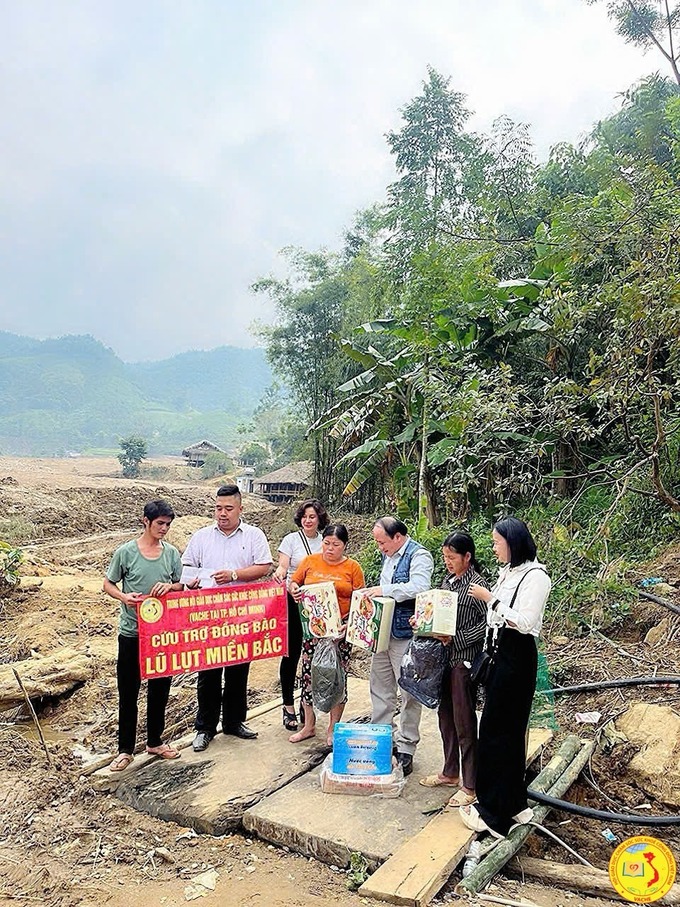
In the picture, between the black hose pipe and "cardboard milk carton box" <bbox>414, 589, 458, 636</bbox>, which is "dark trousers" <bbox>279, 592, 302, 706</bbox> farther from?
the black hose pipe

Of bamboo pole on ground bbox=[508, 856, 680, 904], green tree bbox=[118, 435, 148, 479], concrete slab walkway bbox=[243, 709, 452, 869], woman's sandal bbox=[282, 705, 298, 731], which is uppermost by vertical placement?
green tree bbox=[118, 435, 148, 479]

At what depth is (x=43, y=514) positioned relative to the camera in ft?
58.9

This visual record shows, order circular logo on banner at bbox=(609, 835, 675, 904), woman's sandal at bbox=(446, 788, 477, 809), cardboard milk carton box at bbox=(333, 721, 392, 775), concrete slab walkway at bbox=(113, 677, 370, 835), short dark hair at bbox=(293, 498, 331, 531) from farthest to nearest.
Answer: short dark hair at bbox=(293, 498, 331, 531) → cardboard milk carton box at bbox=(333, 721, 392, 775) → concrete slab walkway at bbox=(113, 677, 370, 835) → woman's sandal at bbox=(446, 788, 477, 809) → circular logo on banner at bbox=(609, 835, 675, 904)

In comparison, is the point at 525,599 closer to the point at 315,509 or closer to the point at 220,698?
the point at 315,509

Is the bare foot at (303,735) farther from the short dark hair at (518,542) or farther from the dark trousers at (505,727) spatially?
the short dark hair at (518,542)

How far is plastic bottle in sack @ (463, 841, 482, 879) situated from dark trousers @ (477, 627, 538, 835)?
117 millimetres

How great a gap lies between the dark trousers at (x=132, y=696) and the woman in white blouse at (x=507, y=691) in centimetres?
190

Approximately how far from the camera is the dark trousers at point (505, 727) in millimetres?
3102

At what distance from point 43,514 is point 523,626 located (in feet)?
56.6

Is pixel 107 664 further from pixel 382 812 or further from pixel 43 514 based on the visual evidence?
pixel 43 514

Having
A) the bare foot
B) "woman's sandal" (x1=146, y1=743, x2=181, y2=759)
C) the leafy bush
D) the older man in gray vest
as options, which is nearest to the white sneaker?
the older man in gray vest

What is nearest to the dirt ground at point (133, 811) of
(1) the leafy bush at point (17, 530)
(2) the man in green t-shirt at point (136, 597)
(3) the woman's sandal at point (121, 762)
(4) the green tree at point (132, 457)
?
(3) the woman's sandal at point (121, 762)

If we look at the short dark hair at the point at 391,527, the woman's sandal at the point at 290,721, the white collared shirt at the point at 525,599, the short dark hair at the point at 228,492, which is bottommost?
the woman's sandal at the point at 290,721

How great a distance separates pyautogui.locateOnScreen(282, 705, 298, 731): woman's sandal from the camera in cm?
445
